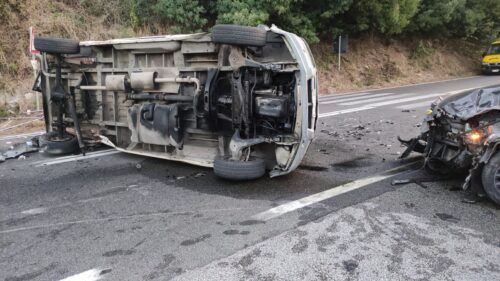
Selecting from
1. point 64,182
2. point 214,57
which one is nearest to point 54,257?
point 64,182

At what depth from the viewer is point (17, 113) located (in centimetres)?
1019

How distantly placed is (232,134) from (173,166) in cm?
105

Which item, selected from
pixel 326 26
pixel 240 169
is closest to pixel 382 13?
pixel 326 26

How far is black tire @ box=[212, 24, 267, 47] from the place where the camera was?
14.8ft

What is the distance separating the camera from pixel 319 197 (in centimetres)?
439

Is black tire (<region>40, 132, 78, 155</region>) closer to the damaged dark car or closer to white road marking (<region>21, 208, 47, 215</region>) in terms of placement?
white road marking (<region>21, 208, 47, 215</region>)

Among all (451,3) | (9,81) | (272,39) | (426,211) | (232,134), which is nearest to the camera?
(426,211)

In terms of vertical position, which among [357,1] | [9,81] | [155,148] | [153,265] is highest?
[357,1]

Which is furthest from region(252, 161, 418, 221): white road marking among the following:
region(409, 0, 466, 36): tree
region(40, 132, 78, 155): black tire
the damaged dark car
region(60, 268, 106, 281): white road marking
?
region(409, 0, 466, 36): tree

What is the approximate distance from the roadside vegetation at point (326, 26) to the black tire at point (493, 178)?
33.9ft

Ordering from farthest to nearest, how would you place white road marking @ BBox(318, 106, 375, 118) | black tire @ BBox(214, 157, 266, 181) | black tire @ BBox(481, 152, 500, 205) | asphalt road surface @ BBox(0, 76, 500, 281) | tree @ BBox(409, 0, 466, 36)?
1. tree @ BBox(409, 0, 466, 36)
2. white road marking @ BBox(318, 106, 375, 118)
3. black tire @ BBox(214, 157, 266, 181)
4. black tire @ BBox(481, 152, 500, 205)
5. asphalt road surface @ BBox(0, 76, 500, 281)

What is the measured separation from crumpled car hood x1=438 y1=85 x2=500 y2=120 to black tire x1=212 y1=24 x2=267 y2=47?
7.79 feet

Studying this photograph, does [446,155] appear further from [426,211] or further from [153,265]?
[153,265]

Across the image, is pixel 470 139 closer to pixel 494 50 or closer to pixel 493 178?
pixel 493 178
